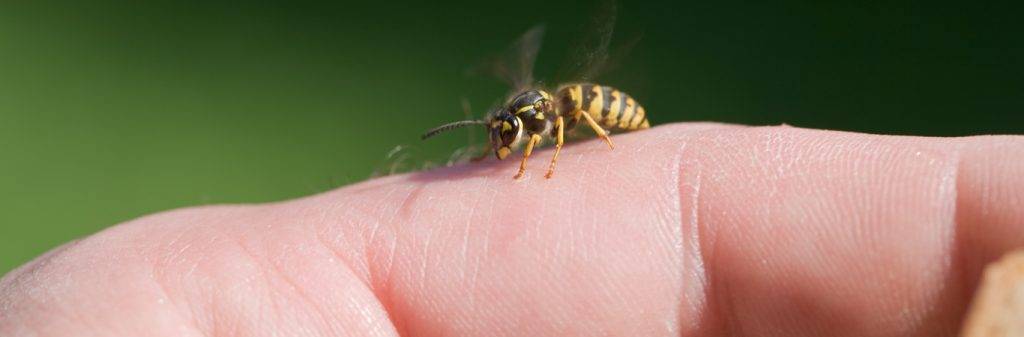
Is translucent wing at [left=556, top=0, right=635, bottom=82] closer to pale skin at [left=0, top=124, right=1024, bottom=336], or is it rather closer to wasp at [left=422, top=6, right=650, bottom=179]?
wasp at [left=422, top=6, right=650, bottom=179]

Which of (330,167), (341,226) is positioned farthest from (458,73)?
(341,226)

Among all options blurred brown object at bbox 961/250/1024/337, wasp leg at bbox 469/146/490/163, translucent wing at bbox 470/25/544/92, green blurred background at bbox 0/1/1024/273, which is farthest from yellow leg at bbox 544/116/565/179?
green blurred background at bbox 0/1/1024/273

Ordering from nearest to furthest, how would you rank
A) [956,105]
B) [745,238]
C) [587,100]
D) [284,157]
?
[745,238]
[587,100]
[956,105]
[284,157]

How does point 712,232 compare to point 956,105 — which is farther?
point 956,105

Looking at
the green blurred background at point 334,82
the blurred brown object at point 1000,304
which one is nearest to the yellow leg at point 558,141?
the blurred brown object at point 1000,304

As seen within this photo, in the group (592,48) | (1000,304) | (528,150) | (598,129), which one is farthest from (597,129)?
(1000,304)

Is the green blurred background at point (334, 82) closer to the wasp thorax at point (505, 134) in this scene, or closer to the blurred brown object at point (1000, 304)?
the wasp thorax at point (505, 134)

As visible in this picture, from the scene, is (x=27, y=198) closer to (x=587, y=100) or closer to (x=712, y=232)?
(x=587, y=100)
